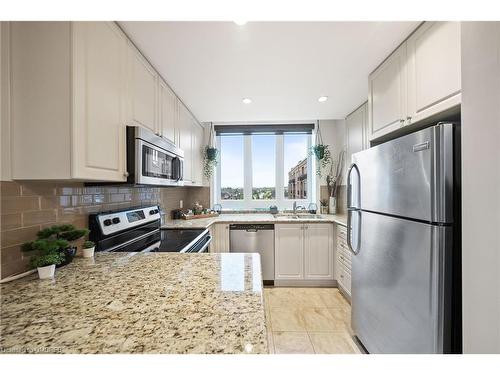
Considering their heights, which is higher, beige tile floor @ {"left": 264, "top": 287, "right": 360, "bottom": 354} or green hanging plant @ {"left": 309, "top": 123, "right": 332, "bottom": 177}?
green hanging plant @ {"left": 309, "top": 123, "right": 332, "bottom": 177}

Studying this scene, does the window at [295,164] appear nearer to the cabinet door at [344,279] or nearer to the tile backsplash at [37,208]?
the cabinet door at [344,279]

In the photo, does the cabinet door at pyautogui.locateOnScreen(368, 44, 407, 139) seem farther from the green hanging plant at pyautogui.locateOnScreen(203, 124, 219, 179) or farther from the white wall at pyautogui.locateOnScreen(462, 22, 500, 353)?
the green hanging plant at pyautogui.locateOnScreen(203, 124, 219, 179)

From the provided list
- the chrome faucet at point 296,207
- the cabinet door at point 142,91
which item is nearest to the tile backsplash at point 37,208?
the cabinet door at point 142,91

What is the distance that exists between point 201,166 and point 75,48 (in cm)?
246

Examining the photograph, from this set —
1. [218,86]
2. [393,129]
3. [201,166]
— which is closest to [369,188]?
[393,129]

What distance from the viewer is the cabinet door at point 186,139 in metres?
2.48

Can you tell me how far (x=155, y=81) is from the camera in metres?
1.81

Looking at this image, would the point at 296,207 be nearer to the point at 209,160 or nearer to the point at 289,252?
the point at 289,252

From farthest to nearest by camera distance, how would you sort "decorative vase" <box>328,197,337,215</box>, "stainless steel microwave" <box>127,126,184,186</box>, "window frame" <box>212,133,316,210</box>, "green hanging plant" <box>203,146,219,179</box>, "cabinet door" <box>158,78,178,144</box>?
"window frame" <box>212,133,316,210</box> < "green hanging plant" <box>203,146,219,179</box> < "decorative vase" <box>328,197,337,215</box> < "cabinet door" <box>158,78,178,144</box> < "stainless steel microwave" <box>127,126,184,186</box>

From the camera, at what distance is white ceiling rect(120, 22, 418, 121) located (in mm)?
1376

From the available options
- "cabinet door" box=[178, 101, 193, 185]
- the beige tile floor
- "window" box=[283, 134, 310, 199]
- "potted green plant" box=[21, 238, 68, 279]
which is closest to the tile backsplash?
"potted green plant" box=[21, 238, 68, 279]

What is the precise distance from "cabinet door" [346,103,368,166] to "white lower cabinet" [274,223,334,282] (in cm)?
107
